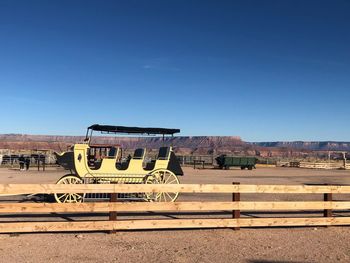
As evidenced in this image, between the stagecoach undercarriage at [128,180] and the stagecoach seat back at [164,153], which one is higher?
the stagecoach seat back at [164,153]

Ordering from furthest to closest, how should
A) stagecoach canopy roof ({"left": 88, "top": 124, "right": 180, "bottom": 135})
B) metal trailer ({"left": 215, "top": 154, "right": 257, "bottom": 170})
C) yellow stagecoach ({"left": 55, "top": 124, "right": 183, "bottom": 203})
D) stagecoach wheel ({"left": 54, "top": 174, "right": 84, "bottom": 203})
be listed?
1. metal trailer ({"left": 215, "top": 154, "right": 257, "bottom": 170})
2. stagecoach canopy roof ({"left": 88, "top": 124, "right": 180, "bottom": 135})
3. yellow stagecoach ({"left": 55, "top": 124, "right": 183, "bottom": 203})
4. stagecoach wheel ({"left": 54, "top": 174, "right": 84, "bottom": 203})

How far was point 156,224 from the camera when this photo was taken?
8602 mm

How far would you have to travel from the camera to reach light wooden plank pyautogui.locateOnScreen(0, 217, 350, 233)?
26.4 feet

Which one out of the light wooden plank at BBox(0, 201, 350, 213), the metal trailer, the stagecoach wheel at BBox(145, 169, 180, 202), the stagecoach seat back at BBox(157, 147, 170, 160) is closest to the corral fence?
the light wooden plank at BBox(0, 201, 350, 213)

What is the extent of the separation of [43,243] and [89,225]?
3.27 ft

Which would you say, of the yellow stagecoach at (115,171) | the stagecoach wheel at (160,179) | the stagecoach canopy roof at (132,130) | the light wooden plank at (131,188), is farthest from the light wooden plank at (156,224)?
the stagecoach canopy roof at (132,130)

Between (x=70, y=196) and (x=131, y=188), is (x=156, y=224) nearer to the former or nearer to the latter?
(x=131, y=188)

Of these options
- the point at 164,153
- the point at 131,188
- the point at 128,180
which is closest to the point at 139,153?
the point at 164,153

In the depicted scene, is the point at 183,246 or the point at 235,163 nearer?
the point at 183,246

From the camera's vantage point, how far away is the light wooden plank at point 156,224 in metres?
8.04

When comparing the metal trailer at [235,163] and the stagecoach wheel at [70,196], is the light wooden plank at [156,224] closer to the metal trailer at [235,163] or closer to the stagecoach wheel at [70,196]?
the stagecoach wheel at [70,196]

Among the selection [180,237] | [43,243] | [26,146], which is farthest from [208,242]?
[26,146]

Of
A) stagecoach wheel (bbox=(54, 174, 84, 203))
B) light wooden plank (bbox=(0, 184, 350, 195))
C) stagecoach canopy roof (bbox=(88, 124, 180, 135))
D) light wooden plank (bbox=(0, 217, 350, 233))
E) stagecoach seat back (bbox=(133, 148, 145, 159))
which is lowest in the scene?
light wooden plank (bbox=(0, 217, 350, 233))

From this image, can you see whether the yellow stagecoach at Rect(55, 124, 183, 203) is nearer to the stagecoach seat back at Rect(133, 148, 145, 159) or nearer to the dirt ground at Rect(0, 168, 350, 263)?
the stagecoach seat back at Rect(133, 148, 145, 159)
